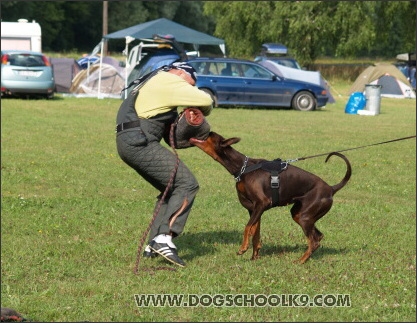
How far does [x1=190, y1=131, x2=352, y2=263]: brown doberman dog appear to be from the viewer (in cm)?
740

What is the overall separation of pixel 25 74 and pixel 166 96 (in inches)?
868

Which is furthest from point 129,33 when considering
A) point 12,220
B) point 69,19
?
point 69,19

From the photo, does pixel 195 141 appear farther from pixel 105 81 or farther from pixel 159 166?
pixel 105 81

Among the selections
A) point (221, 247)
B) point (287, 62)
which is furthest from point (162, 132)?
point (287, 62)

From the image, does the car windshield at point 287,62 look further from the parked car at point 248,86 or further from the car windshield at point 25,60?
the car windshield at point 25,60

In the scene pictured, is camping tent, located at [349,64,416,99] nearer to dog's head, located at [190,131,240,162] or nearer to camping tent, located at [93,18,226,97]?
camping tent, located at [93,18,226,97]

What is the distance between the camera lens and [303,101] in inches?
1128

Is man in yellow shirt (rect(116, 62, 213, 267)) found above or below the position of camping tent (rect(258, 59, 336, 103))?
above

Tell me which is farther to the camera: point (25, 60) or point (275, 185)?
point (25, 60)

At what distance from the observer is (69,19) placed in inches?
2950

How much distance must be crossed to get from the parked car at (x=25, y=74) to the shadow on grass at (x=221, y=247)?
810 inches

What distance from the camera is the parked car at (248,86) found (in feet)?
91.3

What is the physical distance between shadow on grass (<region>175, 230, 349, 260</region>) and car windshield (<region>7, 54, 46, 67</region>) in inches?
826

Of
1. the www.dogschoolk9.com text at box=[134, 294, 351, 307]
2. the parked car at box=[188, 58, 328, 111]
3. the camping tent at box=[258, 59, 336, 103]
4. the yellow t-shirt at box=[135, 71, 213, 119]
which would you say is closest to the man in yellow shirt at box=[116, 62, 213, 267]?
the yellow t-shirt at box=[135, 71, 213, 119]
